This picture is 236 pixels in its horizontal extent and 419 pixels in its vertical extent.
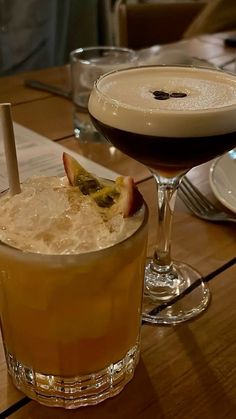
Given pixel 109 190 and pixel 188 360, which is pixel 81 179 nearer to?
pixel 109 190

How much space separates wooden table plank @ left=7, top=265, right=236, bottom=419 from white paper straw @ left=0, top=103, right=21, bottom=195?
19 centimetres

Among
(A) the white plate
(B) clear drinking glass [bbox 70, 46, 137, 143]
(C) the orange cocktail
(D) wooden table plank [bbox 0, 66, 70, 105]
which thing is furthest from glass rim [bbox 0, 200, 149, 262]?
(D) wooden table plank [bbox 0, 66, 70, 105]

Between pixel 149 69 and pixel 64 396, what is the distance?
40cm

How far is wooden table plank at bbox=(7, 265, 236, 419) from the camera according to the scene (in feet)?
1.53

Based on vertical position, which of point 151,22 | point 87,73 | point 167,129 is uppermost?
point 167,129

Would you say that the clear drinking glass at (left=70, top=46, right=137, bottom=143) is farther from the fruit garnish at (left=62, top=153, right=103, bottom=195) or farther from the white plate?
the fruit garnish at (left=62, top=153, right=103, bottom=195)

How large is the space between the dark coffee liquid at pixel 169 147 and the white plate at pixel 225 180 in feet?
0.62

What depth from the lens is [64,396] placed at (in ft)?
1.54

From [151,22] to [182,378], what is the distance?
1937mm

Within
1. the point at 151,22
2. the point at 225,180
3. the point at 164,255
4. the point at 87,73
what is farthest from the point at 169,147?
the point at 151,22

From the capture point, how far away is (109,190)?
0.48 m

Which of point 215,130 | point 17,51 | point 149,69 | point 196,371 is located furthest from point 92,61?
point 17,51

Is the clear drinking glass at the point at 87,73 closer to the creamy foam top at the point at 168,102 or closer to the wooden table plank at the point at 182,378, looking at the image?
the creamy foam top at the point at 168,102

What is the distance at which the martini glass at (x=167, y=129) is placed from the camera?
53cm
